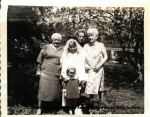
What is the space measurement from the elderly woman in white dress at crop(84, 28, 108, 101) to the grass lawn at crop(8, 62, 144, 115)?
0.01 metres

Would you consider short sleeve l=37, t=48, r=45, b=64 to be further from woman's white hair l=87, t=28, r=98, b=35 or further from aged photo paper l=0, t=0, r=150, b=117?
woman's white hair l=87, t=28, r=98, b=35

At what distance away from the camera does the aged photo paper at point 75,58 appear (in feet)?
1.98

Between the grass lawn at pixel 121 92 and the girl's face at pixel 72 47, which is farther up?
the girl's face at pixel 72 47

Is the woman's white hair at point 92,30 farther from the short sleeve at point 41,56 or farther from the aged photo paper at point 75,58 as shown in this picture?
the short sleeve at point 41,56

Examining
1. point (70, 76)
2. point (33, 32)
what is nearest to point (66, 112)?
point (70, 76)

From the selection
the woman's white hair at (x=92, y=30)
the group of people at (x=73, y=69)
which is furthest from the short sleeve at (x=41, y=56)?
the woman's white hair at (x=92, y=30)

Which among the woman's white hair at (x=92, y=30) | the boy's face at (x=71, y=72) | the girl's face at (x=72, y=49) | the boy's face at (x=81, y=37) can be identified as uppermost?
the woman's white hair at (x=92, y=30)

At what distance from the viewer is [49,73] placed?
60 cm

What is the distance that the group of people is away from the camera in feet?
1.98

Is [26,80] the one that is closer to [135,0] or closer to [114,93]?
[114,93]

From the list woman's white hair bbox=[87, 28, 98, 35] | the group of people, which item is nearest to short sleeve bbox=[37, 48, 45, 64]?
the group of people

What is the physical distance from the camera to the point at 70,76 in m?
0.61
